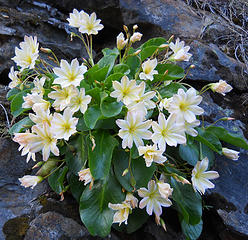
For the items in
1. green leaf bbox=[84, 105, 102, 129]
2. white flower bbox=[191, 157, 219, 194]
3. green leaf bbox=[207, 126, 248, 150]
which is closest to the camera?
green leaf bbox=[84, 105, 102, 129]

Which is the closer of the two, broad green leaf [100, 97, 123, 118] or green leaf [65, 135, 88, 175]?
broad green leaf [100, 97, 123, 118]

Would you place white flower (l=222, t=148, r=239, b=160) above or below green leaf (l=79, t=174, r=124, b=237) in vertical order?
above

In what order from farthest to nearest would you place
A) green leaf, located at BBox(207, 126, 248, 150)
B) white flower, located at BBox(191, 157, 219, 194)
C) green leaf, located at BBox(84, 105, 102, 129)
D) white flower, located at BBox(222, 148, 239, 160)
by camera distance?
green leaf, located at BBox(207, 126, 248, 150) < white flower, located at BBox(222, 148, 239, 160) < white flower, located at BBox(191, 157, 219, 194) < green leaf, located at BBox(84, 105, 102, 129)

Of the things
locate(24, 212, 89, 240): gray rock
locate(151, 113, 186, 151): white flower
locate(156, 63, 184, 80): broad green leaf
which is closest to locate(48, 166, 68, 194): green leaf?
locate(24, 212, 89, 240): gray rock

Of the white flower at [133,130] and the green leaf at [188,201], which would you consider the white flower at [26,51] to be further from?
the green leaf at [188,201]

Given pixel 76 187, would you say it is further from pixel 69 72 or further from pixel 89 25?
pixel 89 25

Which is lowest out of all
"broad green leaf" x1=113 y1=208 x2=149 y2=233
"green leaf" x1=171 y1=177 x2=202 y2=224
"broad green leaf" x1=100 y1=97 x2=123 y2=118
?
"broad green leaf" x1=113 y1=208 x2=149 y2=233

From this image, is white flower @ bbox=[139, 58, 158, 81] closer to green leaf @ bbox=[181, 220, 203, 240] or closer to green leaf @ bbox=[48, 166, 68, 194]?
green leaf @ bbox=[48, 166, 68, 194]
